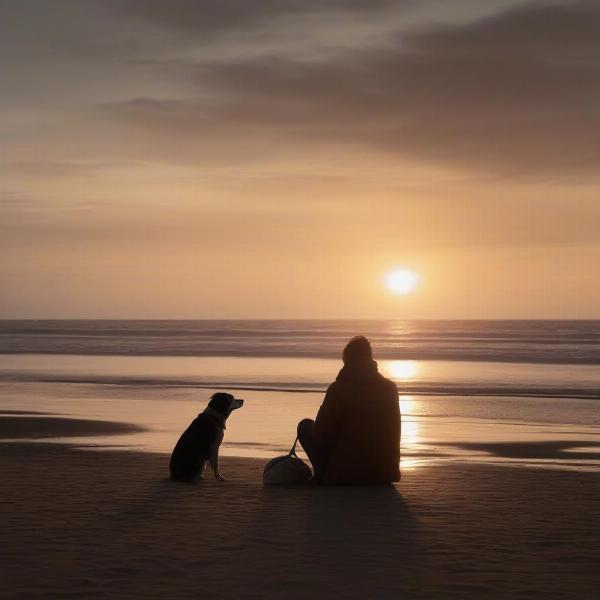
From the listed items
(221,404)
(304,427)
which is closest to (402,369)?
(221,404)

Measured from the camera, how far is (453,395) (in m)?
24.5

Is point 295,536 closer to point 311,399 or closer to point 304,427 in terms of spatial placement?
point 304,427

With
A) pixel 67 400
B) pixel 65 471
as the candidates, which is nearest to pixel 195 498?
pixel 65 471

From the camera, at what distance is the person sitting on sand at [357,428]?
9594 mm

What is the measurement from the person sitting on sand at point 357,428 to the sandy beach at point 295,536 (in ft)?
0.88

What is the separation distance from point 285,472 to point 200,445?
3.10ft

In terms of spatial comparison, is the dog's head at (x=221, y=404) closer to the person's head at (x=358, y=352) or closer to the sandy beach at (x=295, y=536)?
the sandy beach at (x=295, y=536)

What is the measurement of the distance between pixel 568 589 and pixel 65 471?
655 centimetres

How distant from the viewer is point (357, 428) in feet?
31.4

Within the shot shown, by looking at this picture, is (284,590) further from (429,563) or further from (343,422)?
(343,422)

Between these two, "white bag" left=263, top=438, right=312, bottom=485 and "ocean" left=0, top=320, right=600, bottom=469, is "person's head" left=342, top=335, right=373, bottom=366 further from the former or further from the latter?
"ocean" left=0, top=320, right=600, bottom=469

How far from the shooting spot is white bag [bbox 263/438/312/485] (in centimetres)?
976

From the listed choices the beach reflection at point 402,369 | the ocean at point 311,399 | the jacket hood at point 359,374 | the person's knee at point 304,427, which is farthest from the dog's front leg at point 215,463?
the beach reflection at point 402,369

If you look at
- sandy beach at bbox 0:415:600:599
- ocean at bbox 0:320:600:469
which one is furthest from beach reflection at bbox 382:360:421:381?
sandy beach at bbox 0:415:600:599
